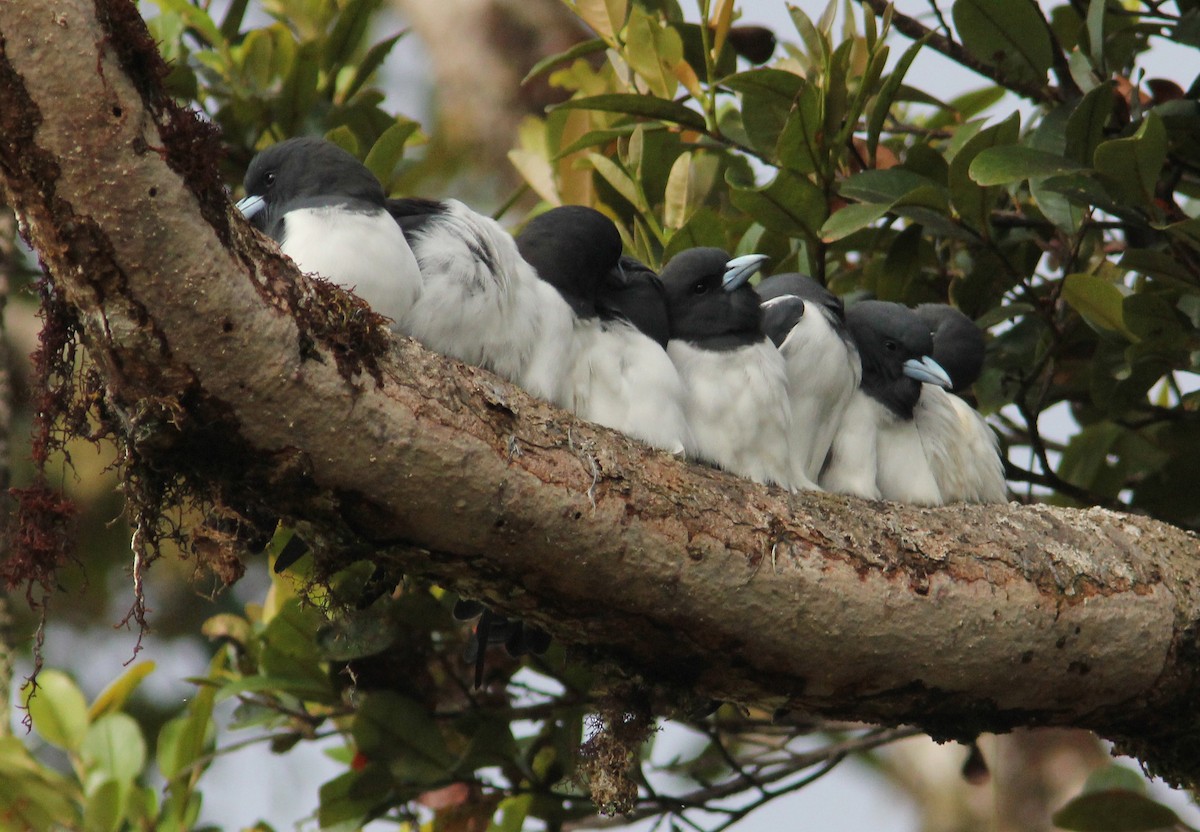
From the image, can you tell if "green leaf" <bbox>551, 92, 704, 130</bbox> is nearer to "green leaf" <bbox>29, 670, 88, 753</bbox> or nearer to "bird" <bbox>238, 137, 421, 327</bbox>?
"bird" <bbox>238, 137, 421, 327</bbox>

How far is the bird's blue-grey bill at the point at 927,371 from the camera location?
13.5 ft

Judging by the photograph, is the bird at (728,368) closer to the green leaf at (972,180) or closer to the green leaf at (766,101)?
the green leaf at (766,101)

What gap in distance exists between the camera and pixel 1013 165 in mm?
3619

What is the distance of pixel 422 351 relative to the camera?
2814mm

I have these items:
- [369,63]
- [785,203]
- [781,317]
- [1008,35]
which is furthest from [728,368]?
[369,63]

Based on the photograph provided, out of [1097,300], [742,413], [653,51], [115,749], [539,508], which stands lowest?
[115,749]

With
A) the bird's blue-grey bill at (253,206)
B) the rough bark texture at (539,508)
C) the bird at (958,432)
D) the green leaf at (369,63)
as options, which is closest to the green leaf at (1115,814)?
the rough bark texture at (539,508)

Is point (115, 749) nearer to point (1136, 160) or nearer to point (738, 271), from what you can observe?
point (738, 271)

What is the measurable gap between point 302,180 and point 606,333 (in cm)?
89

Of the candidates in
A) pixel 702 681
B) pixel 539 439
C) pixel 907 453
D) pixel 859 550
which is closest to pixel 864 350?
pixel 907 453

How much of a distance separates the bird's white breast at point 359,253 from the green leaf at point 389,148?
939 millimetres

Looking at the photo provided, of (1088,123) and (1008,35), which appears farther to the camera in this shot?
(1008,35)

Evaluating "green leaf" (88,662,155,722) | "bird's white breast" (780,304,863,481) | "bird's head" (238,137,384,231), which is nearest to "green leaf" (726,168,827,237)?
"bird's white breast" (780,304,863,481)

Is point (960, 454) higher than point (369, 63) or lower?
lower
